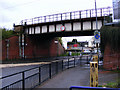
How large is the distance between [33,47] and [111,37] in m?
24.6

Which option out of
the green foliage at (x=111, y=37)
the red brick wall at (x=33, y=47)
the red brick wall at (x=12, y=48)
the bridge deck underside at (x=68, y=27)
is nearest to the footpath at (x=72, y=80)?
the green foliage at (x=111, y=37)

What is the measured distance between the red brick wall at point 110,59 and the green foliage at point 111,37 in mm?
457

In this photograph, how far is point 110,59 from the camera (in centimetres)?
1289

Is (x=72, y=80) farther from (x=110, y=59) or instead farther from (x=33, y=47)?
(x=33, y=47)

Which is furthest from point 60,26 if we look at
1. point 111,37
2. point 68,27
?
point 111,37

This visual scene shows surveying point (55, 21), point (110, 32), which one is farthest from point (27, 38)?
point (110, 32)

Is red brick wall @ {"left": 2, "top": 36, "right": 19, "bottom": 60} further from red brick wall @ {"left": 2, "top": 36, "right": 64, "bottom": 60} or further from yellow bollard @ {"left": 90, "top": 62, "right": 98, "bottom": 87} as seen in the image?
yellow bollard @ {"left": 90, "top": 62, "right": 98, "bottom": 87}

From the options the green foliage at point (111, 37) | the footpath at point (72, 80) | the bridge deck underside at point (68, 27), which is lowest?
the footpath at point (72, 80)

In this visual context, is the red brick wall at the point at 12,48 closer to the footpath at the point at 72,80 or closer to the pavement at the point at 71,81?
the footpath at the point at 72,80

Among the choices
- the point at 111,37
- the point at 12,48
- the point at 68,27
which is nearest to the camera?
the point at 111,37

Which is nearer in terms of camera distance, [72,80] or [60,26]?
[72,80]

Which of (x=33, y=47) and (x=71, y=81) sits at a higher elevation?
(x=33, y=47)

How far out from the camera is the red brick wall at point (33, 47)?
30.0m

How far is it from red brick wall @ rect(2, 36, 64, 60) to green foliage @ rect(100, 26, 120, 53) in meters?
22.0
